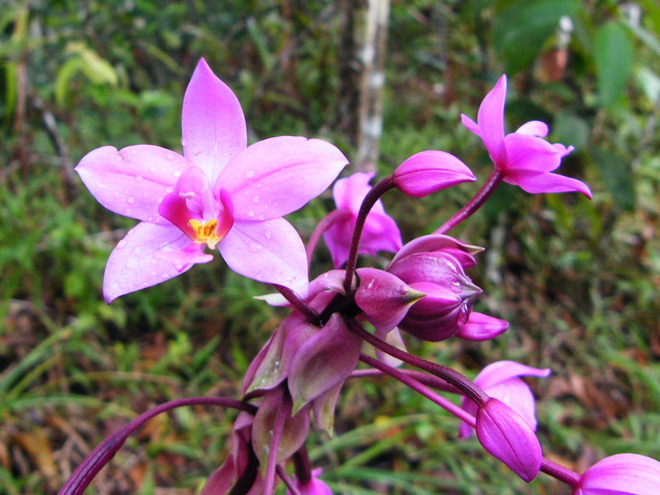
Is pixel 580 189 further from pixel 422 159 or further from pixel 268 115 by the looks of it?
pixel 268 115

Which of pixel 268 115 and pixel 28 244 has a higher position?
pixel 268 115

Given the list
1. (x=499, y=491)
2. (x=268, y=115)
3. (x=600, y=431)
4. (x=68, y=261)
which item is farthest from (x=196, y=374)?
(x=600, y=431)

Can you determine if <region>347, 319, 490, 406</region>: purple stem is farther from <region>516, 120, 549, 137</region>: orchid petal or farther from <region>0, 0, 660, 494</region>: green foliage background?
<region>0, 0, 660, 494</region>: green foliage background

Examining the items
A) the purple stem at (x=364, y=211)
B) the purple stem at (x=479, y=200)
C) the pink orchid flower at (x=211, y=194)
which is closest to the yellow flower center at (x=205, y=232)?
the pink orchid flower at (x=211, y=194)

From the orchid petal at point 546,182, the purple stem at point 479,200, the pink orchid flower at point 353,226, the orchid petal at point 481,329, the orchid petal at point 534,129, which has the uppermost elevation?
the orchid petal at point 534,129

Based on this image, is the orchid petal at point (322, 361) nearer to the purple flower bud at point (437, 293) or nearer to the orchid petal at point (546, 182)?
the purple flower bud at point (437, 293)

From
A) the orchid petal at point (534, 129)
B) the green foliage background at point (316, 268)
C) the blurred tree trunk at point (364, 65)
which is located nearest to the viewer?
the orchid petal at point (534, 129)

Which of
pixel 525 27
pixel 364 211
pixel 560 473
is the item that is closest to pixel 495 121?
pixel 364 211
